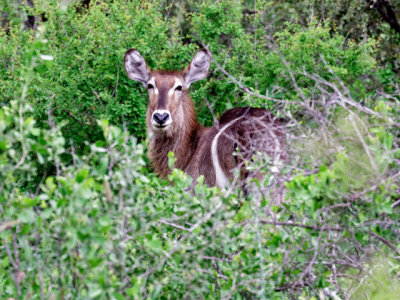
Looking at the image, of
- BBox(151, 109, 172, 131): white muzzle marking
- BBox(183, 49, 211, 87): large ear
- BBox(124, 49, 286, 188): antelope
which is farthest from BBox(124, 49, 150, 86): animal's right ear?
BBox(151, 109, 172, 131): white muzzle marking

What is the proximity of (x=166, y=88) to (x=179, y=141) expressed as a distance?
54cm

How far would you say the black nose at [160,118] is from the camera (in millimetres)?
5875

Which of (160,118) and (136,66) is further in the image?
(136,66)

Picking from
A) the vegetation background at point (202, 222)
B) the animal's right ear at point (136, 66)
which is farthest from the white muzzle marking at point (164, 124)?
the vegetation background at point (202, 222)

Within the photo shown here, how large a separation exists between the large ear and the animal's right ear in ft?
1.35

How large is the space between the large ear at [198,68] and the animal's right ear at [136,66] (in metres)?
0.41

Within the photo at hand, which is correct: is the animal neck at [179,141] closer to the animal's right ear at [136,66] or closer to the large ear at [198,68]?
the large ear at [198,68]

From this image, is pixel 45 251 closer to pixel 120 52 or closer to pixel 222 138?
pixel 222 138

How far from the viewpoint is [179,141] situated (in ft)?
20.2

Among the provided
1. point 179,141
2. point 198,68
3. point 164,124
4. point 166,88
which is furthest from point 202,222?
point 198,68

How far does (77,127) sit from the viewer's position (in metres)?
6.89

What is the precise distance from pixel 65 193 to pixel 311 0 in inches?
259

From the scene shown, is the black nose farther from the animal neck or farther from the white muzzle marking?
the animal neck

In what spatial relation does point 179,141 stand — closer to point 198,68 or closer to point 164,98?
point 164,98
